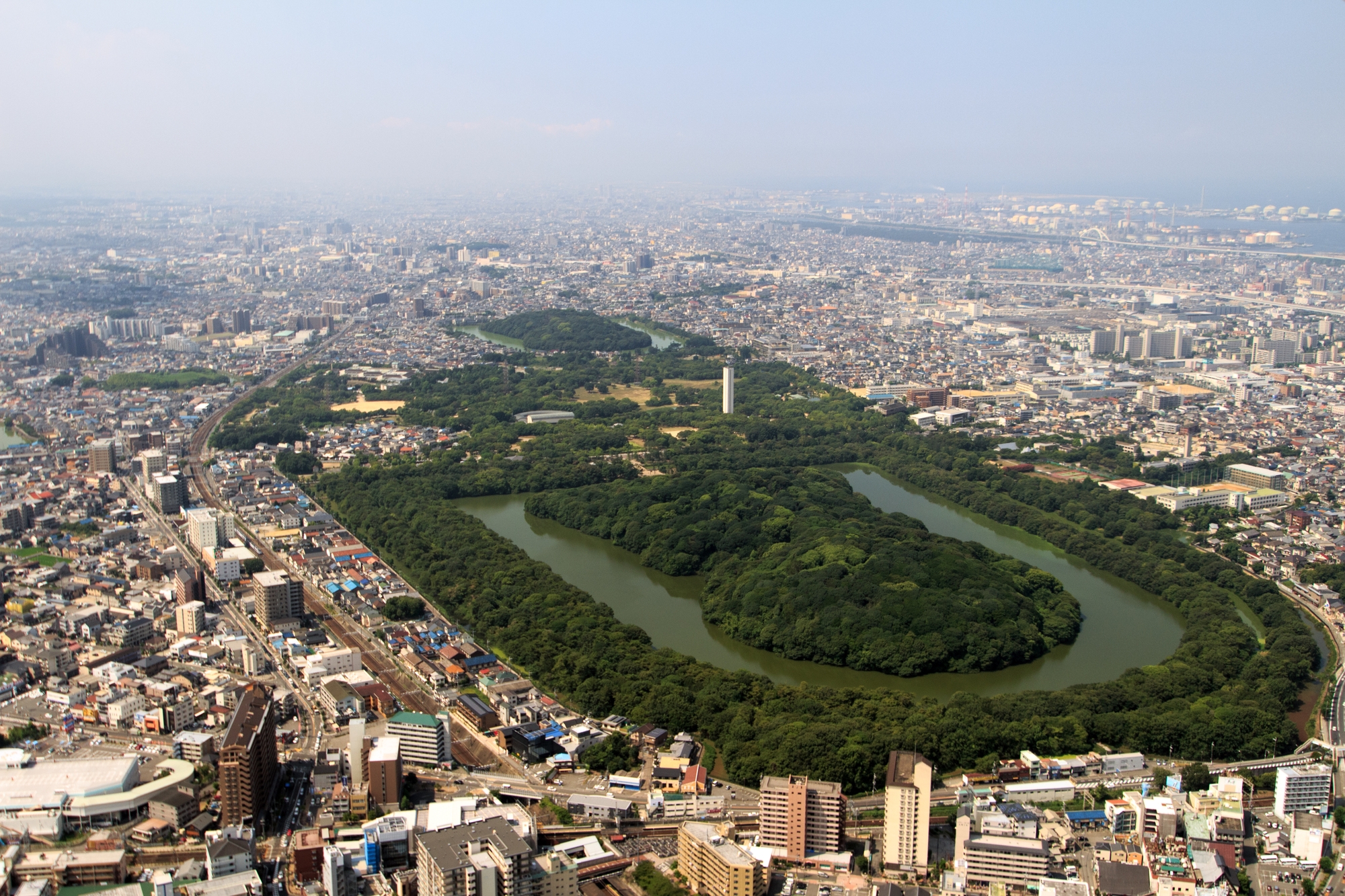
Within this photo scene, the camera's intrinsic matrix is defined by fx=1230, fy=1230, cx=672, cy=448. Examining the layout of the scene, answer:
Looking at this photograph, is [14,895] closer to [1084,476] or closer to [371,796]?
[371,796]

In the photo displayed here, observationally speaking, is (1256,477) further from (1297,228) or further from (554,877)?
(1297,228)

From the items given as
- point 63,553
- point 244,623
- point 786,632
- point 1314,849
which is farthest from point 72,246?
point 1314,849

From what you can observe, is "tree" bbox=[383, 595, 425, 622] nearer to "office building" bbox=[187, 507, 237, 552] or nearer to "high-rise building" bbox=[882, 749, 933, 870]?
"office building" bbox=[187, 507, 237, 552]

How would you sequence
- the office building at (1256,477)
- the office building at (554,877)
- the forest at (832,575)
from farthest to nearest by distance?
the office building at (1256,477) < the forest at (832,575) < the office building at (554,877)

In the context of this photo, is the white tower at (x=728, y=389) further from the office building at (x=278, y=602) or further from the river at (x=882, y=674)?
the office building at (x=278, y=602)

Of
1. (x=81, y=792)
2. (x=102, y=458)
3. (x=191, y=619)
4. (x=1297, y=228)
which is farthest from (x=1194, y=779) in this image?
(x=1297, y=228)

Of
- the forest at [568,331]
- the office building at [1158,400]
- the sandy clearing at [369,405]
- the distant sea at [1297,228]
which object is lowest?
the sandy clearing at [369,405]

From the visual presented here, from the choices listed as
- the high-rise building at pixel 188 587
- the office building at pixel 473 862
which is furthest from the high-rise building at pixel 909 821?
the high-rise building at pixel 188 587
